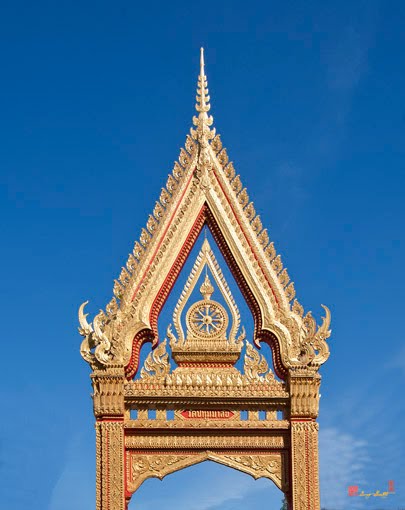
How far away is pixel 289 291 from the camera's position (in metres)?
22.2

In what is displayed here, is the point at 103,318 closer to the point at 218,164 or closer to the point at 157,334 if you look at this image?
the point at 157,334

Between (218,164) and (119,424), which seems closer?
(119,424)

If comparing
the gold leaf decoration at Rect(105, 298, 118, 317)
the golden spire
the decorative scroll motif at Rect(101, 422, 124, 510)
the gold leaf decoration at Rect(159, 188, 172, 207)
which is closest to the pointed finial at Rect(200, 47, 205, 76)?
the golden spire

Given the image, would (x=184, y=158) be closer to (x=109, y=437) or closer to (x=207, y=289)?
(x=207, y=289)

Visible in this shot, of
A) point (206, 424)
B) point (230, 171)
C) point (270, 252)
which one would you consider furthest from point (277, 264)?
point (206, 424)

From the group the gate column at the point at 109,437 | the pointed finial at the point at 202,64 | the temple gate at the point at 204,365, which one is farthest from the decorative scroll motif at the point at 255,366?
the pointed finial at the point at 202,64

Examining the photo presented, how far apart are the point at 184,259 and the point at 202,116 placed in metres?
3.01

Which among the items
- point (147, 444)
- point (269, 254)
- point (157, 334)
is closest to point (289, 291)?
point (269, 254)

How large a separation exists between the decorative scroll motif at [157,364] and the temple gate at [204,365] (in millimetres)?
19

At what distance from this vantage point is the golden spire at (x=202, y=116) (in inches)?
902

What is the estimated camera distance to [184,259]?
2247cm

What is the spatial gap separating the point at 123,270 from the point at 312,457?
517 centimetres

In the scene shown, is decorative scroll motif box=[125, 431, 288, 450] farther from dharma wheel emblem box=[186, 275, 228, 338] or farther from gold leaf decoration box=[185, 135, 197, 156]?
gold leaf decoration box=[185, 135, 197, 156]

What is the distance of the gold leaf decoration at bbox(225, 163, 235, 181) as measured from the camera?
22.8 meters
